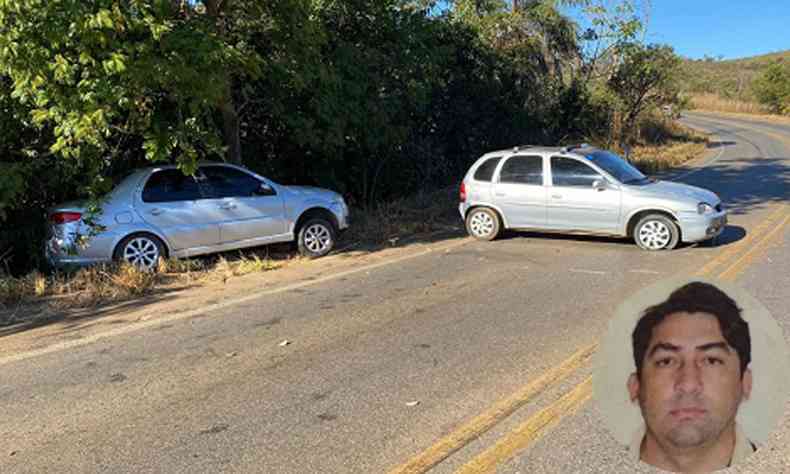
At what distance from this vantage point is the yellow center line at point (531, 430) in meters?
3.52

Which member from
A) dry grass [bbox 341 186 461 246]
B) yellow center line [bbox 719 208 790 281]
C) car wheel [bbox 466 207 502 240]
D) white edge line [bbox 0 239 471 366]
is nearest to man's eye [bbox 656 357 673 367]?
white edge line [bbox 0 239 471 366]

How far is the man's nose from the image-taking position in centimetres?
172

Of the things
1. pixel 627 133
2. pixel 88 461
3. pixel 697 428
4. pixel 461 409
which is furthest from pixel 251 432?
pixel 627 133

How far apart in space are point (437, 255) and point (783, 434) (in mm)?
6410

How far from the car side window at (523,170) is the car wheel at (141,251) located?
544 centimetres

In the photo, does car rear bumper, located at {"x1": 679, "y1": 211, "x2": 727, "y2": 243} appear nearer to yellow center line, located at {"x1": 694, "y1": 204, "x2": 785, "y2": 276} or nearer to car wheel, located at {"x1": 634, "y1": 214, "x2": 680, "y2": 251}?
car wheel, located at {"x1": 634, "y1": 214, "x2": 680, "y2": 251}

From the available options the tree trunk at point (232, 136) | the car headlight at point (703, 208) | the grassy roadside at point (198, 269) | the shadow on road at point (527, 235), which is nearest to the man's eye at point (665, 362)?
the shadow on road at point (527, 235)

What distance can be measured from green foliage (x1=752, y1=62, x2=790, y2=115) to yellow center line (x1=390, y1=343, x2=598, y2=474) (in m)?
60.9

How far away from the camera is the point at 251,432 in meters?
4.04

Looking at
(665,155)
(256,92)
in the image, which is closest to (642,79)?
(665,155)

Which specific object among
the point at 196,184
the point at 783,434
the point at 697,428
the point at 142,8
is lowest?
the point at 783,434

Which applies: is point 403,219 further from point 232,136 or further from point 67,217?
point 67,217

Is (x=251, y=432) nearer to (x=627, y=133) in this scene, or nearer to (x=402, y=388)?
(x=402, y=388)

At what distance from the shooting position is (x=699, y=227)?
30.5 feet
